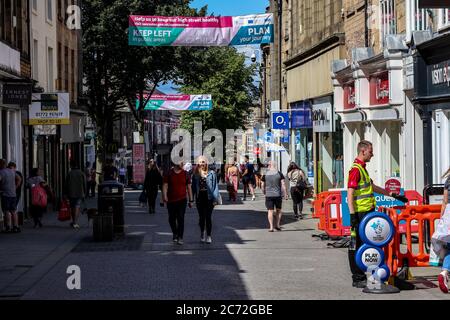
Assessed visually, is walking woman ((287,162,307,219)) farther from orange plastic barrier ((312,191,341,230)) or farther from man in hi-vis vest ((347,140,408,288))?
man in hi-vis vest ((347,140,408,288))

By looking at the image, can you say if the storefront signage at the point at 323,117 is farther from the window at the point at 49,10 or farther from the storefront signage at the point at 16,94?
the storefront signage at the point at 16,94

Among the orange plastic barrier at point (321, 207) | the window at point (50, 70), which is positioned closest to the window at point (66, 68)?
the window at point (50, 70)

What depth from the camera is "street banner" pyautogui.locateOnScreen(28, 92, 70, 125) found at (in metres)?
27.6

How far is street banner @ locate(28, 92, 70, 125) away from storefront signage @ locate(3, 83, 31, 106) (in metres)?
3.90

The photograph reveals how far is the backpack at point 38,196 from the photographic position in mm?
24359

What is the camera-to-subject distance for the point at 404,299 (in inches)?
A: 439

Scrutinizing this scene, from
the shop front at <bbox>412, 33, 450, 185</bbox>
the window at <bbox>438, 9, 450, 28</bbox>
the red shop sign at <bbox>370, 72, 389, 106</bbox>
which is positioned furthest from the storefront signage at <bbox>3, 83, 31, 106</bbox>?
the window at <bbox>438, 9, 450, 28</bbox>

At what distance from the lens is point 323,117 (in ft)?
111

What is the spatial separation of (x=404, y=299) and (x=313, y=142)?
25.9 metres

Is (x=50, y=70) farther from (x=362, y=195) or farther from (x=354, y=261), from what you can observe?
(x=354, y=261)

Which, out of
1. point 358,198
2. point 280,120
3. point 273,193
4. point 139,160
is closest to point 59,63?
point 280,120

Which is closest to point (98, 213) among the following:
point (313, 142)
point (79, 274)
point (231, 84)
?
point (79, 274)

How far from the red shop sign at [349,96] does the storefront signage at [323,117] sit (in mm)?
2759

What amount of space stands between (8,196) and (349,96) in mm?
11631
